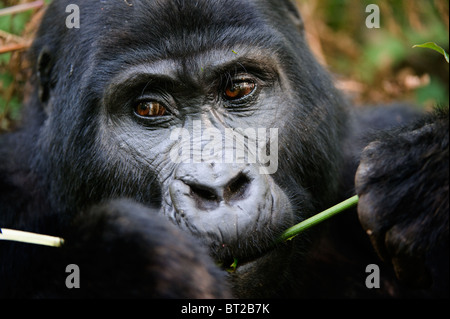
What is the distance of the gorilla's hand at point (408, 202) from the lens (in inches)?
99.0

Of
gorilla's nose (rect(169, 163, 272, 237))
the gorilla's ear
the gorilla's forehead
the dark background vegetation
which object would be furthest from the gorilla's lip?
the dark background vegetation

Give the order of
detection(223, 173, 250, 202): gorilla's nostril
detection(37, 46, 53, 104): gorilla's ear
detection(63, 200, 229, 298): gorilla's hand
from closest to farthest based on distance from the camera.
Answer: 1. detection(63, 200, 229, 298): gorilla's hand
2. detection(223, 173, 250, 202): gorilla's nostril
3. detection(37, 46, 53, 104): gorilla's ear

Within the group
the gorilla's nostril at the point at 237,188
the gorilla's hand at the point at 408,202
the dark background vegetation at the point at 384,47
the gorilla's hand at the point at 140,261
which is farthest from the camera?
the dark background vegetation at the point at 384,47

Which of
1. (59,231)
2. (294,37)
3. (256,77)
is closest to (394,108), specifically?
(294,37)

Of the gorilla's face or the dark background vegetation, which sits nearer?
the gorilla's face

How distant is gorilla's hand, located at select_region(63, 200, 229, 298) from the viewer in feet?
7.84

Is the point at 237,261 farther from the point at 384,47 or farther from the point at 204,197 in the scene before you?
the point at 384,47

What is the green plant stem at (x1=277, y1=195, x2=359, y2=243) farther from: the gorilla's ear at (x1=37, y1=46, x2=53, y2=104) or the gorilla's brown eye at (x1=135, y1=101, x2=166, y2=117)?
the gorilla's ear at (x1=37, y1=46, x2=53, y2=104)

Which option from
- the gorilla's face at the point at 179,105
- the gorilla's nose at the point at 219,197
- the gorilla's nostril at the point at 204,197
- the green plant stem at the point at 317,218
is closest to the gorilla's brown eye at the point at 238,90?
the gorilla's face at the point at 179,105

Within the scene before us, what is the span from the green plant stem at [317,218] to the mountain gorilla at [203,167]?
5cm

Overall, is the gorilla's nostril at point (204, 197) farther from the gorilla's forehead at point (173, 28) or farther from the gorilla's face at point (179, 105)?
the gorilla's forehead at point (173, 28)

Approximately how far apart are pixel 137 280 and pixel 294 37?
2.06m

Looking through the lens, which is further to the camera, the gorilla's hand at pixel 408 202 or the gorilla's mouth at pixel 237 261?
the gorilla's mouth at pixel 237 261

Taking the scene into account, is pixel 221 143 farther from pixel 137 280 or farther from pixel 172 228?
pixel 137 280
